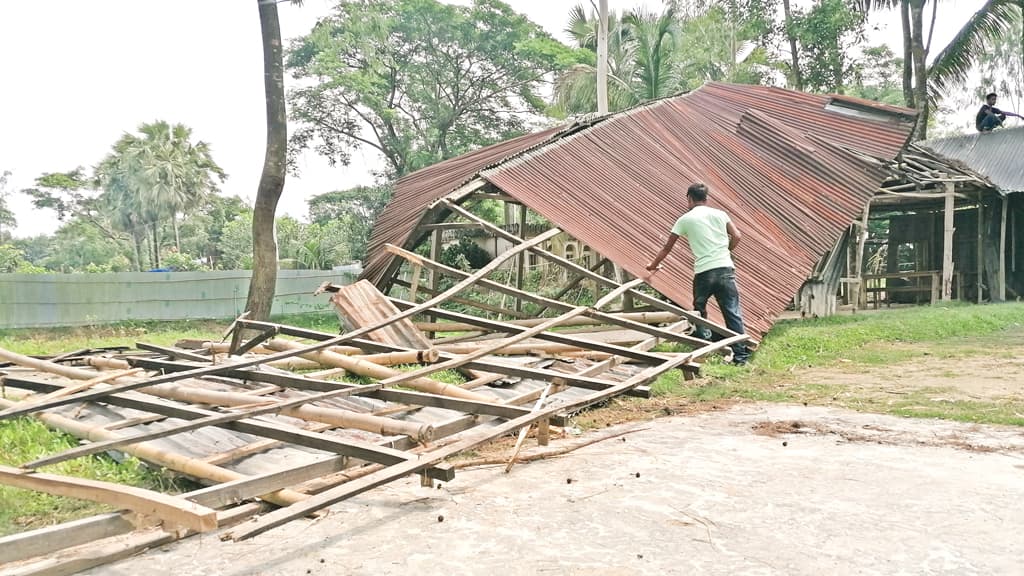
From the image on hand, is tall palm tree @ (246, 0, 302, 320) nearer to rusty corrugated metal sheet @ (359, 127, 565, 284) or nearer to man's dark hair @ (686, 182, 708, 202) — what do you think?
rusty corrugated metal sheet @ (359, 127, 565, 284)

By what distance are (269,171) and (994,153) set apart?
15.4 meters

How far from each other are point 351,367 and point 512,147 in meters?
5.81

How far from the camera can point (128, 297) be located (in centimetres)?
1703

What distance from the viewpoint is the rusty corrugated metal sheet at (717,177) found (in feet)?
24.4

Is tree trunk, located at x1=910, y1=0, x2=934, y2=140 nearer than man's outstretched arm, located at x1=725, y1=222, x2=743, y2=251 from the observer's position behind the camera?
No

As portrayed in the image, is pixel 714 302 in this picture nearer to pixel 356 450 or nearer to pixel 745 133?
pixel 745 133

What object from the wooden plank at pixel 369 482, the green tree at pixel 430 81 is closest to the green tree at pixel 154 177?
the green tree at pixel 430 81

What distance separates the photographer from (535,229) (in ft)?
59.7

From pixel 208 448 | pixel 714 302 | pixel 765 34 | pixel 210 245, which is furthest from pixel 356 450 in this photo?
pixel 210 245

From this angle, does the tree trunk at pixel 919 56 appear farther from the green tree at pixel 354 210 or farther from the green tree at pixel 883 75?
the green tree at pixel 354 210

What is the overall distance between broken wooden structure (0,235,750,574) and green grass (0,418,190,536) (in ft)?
0.41

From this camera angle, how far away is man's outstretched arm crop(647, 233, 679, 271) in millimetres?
6449

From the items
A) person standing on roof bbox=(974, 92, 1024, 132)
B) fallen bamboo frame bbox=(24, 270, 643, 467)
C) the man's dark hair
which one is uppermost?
person standing on roof bbox=(974, 92, 1024, 132)

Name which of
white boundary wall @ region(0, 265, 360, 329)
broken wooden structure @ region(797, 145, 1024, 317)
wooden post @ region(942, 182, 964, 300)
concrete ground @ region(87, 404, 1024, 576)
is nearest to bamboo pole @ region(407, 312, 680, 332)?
concrete ground @ region(87, 404, 1024, 576)
